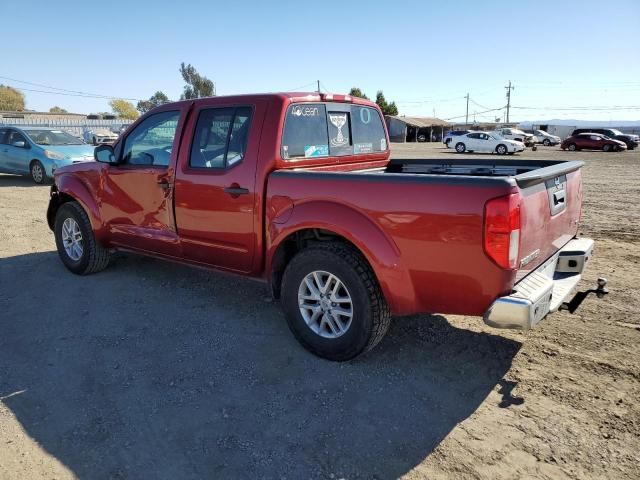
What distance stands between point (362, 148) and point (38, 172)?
11503 mm

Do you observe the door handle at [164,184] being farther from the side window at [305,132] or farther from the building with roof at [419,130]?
the building with roof at [419,130]

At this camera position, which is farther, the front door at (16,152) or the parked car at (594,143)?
the parked car at (594,143)

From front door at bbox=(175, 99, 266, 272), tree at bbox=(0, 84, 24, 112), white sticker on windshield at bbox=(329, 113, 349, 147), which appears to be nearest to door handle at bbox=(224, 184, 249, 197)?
front door at bbox=(175, 99, 266, 272)

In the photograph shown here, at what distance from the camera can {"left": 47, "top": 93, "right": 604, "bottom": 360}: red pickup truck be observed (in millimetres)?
2814

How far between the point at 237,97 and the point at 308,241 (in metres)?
1.39

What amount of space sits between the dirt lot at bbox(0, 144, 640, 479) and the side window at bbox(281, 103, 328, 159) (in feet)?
5.00

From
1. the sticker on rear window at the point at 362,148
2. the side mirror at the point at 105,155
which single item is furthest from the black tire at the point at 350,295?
the side mirror at the point at 105,155

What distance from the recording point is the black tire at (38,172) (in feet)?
42.4

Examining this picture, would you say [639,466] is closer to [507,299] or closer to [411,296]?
[507,299]

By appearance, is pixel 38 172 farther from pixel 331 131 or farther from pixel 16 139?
pixel 331 131

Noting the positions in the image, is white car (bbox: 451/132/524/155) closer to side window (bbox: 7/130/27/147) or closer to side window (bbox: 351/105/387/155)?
side window (bbox: 7/130/27/147)

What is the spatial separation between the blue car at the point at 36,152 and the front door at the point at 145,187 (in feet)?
29.1

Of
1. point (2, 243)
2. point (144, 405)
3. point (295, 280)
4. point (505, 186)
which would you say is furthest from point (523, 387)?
point (2, 243)

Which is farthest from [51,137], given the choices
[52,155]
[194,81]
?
[194,81]
